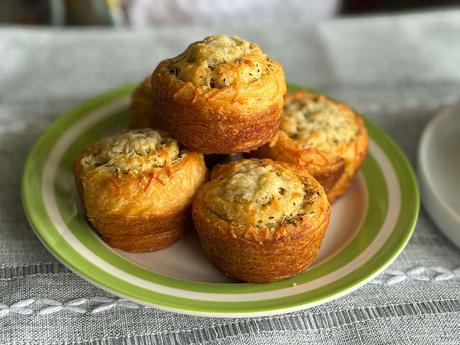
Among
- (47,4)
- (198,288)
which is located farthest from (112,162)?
(47,4)

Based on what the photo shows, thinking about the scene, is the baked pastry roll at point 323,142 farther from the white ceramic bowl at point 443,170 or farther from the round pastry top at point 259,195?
the white ceramic bowl at point 443,170

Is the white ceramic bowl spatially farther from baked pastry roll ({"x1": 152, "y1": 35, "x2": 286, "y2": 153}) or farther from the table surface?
baked pastry roll ({"x1": 152, "y1": 35, "x2": 286, "y2": 153})

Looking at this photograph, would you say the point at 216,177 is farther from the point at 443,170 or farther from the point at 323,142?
the point at 443,170

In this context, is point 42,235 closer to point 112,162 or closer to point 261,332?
point 112,162

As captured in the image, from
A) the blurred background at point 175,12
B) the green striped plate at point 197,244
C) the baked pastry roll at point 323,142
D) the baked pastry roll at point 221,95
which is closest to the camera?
the green striped plate at point 197,244

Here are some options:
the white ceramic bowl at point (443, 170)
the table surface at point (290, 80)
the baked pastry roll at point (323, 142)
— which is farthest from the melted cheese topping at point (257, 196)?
the white ceramic bowl at point (443, 170)

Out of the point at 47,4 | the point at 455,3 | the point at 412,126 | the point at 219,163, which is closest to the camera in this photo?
the point at 219,163

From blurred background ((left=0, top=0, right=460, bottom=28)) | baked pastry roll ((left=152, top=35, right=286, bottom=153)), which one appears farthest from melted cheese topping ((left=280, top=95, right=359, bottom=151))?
blurred background ((left=0, top=0, right=460, bottom=28))

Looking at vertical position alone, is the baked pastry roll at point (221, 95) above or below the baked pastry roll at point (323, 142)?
above
